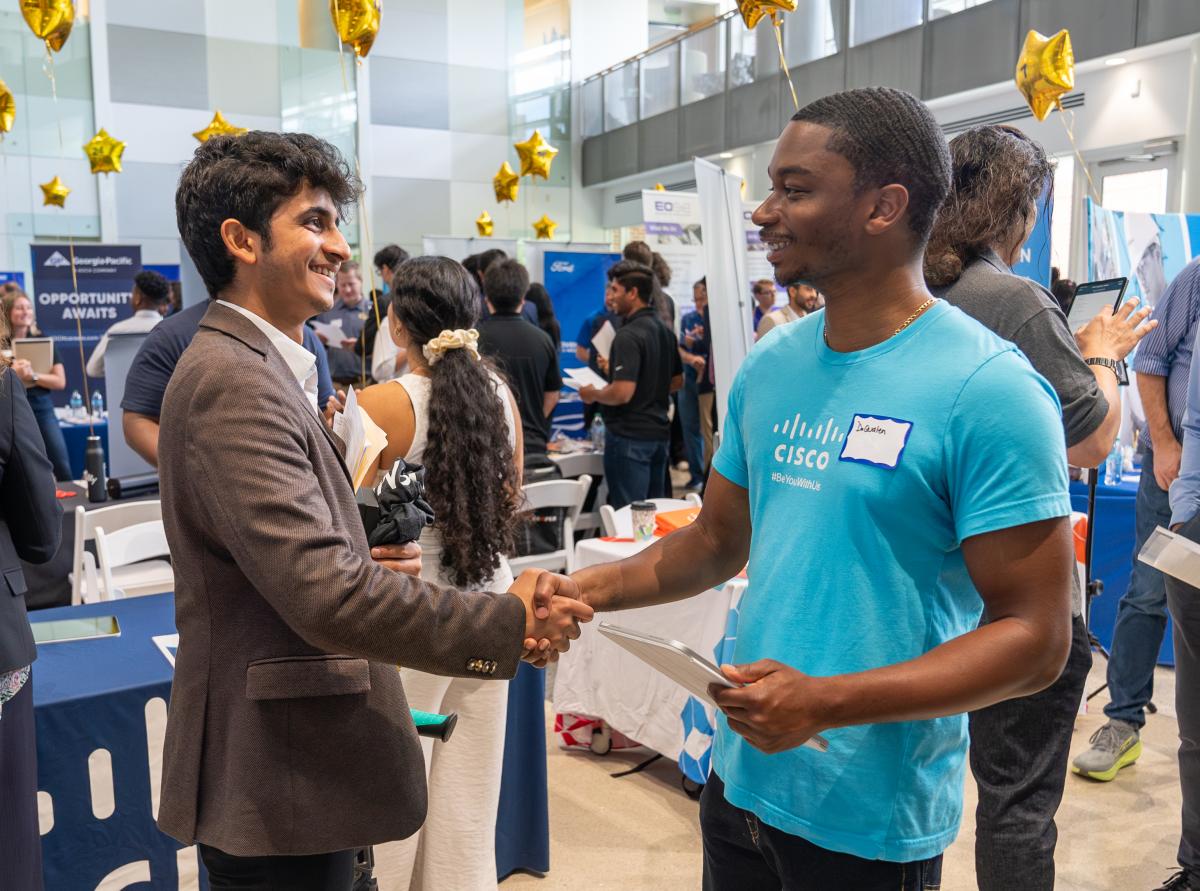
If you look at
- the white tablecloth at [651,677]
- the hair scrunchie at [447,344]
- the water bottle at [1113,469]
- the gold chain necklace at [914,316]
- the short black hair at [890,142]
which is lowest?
the white tablecloth at [651,677]

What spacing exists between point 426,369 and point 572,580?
971mm

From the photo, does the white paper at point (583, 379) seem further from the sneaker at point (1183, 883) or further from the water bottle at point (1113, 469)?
the sneaker at point (1183, 883)

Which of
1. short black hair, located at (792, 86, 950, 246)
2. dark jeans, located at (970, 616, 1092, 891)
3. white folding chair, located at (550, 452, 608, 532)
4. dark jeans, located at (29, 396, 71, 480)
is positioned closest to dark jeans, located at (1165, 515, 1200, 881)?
dark jeans, located at (970, 616, 1092, 891)

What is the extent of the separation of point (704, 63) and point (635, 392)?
9074 millimetres

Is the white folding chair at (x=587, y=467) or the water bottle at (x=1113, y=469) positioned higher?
the water bottle at (x=1113, y=469)

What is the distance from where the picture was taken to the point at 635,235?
16.0 metres

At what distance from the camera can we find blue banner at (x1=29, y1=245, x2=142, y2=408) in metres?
8.24

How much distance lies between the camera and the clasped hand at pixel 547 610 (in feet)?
4.81

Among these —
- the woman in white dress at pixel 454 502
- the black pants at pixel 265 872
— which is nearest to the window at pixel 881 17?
the woman in white dress at pixel 454 502

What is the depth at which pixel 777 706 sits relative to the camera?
3.51 ft

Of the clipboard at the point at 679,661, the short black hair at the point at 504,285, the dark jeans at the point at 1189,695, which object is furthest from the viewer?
the short black hair at the point at 504,285

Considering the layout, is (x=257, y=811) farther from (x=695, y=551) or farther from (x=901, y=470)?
(x=901, y=470)

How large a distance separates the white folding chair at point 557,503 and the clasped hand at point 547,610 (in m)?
2.29

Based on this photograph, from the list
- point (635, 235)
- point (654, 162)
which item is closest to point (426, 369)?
point (654, 162)
